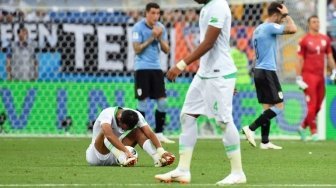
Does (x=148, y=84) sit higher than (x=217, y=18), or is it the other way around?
(x=217, y=18)

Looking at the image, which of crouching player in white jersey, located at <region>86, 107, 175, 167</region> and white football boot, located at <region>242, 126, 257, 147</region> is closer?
crouching player in white jersey, located at <region>86, 107, 175, 167</region>

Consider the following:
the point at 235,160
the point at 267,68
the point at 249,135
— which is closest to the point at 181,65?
the point at 235,160

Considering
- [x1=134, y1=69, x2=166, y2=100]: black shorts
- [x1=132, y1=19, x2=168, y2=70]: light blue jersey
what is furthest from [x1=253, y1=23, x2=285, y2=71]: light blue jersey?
[x1=134, y1=69, x2=166, y2=100]: black shorts

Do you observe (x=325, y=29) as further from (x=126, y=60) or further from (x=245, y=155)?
(x=245, y=155)

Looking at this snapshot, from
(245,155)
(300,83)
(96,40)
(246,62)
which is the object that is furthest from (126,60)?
(245,155)

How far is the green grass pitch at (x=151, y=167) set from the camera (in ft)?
33.4

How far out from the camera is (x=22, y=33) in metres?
21.2

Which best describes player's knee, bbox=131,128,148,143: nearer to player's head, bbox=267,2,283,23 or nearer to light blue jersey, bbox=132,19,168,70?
player's head, bbox=267,2,283,23

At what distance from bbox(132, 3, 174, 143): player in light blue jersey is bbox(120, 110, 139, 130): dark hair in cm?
584

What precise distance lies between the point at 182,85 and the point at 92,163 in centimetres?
819

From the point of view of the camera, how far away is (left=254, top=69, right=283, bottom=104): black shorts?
54.8 ft

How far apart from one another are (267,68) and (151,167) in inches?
186

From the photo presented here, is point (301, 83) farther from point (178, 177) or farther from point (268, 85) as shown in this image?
point (178, 177)

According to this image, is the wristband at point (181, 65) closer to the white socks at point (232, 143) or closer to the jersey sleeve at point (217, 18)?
the jersey sleeve at point (217, 18)
